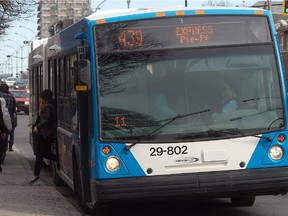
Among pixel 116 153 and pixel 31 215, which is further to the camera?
pixel 31 215

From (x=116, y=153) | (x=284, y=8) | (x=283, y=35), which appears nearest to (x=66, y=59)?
(x=116, y=153)

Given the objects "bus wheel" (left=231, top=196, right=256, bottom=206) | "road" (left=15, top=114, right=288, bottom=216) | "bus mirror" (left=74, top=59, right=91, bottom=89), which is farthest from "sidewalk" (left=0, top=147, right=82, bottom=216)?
"bus wheel" (left=231, top=196, right=256, bottom=206)

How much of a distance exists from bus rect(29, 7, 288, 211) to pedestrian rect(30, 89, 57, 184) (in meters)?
3.28

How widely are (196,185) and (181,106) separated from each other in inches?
36.9

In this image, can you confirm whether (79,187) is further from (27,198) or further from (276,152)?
(276,152)

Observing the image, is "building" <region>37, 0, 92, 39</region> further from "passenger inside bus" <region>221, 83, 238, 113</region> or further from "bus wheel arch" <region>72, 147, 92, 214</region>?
"passenger inside bus" <region>221, 83, 238, 113</region>

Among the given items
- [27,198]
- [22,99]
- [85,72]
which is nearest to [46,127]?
[27,198]

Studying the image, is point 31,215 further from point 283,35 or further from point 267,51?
point 283,35

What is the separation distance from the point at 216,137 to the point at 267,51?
1.25 m

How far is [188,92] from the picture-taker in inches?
281

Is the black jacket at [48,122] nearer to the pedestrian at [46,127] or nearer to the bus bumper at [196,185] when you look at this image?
the pedestrian at [46,127]

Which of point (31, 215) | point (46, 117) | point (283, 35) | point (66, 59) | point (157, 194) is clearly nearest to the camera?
point (157, 194)

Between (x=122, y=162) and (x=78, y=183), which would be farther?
Answer: (x=78, y=183)

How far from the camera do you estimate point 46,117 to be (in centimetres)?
1056
